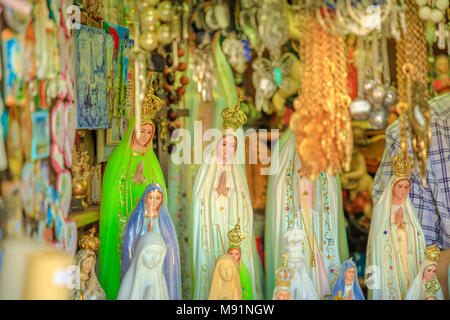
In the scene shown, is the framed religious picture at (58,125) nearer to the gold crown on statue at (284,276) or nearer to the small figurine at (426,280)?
the gold crown on statue at (284,276)

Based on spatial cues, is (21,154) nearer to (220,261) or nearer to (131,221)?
(131,221)

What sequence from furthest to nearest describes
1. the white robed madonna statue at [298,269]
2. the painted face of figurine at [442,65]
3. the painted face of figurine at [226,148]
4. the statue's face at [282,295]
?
the painted face of figurine at [442,65]
the painted face of figurine at [226,148]
the white robed madonna statue at [298,269]
the statue's face at [282,295]

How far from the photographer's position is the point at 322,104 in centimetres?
409

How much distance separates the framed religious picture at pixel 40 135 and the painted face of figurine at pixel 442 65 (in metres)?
3.45

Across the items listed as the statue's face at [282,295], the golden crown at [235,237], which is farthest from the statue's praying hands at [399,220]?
the golden crown at [235,237]

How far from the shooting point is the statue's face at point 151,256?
4047mm

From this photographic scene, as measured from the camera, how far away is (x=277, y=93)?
→ 5172mm

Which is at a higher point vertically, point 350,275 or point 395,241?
point 395,241

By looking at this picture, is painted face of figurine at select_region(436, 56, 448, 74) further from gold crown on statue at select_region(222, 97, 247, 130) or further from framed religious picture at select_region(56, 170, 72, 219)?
framed religious picture at select_region(56, 170, 72, 219)

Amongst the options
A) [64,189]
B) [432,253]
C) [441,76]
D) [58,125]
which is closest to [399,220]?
[432,253]

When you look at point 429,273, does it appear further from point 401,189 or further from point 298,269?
point 298,269

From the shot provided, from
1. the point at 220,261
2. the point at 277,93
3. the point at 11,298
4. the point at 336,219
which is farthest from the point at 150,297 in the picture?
the point at 277,93

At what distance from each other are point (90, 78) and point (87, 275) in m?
1.47

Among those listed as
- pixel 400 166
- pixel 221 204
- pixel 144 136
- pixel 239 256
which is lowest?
pixel 239 256
